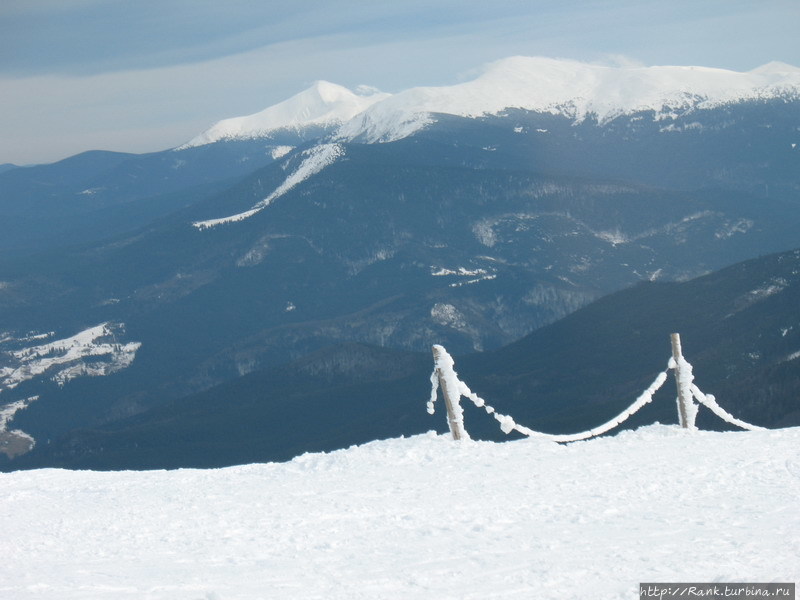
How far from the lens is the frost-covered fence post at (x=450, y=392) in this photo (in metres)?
37.9

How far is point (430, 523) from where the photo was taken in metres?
27.3

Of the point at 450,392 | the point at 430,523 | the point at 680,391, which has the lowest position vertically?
the point at 680,391

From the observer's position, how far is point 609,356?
636 ft

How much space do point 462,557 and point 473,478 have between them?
757 cm

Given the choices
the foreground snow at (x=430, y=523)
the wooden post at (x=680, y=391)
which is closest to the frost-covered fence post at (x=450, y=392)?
the foreground snow at (x=430, y=523)

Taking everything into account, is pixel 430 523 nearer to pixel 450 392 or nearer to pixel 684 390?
pixel 450 392

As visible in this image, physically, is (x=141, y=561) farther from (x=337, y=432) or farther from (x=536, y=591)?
(x=337, y=432)

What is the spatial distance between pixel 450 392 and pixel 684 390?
9.77m

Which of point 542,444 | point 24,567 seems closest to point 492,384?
point 542,444

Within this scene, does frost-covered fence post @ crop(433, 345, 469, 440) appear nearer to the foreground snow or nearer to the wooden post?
the foreground snow

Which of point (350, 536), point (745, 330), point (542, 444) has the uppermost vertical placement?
point (350, 536)

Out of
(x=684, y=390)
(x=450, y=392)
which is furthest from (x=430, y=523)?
(x=684, y=390)

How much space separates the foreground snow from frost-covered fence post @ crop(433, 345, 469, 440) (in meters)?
1.04

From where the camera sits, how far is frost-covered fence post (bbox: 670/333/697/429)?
128ft
